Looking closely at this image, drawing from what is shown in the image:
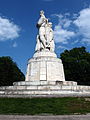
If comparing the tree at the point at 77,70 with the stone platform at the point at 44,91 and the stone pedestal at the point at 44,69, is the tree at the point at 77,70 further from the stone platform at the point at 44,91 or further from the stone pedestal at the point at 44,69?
the stone platform at the point at 44,91

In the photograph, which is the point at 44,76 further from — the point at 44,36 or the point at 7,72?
the point at 7,72

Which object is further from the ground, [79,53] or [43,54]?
[79,53]

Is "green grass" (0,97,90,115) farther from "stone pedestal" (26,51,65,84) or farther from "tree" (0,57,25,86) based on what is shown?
"tree" (0,57,25,86)

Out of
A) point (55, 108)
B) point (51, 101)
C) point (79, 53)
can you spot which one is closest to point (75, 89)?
point (51, 101)

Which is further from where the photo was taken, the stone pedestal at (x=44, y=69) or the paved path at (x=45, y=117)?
the stone pedestal at (x=44, y=69)

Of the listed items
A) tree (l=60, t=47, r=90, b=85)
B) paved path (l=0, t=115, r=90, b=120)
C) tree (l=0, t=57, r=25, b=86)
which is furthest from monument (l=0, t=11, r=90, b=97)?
tree (l=0, t=57, r=25, b=86)

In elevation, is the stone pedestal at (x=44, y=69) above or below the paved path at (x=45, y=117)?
above

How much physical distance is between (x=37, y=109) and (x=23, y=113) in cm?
137

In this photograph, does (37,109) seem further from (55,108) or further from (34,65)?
(34,65)

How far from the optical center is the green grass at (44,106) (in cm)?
1239

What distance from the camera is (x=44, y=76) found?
22.1m

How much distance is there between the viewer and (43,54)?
23359 millimetres

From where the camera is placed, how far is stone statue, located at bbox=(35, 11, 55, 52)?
24.1 m

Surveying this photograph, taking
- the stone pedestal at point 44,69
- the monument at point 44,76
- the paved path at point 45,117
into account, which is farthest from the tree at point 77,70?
the paved path at point 45,117
